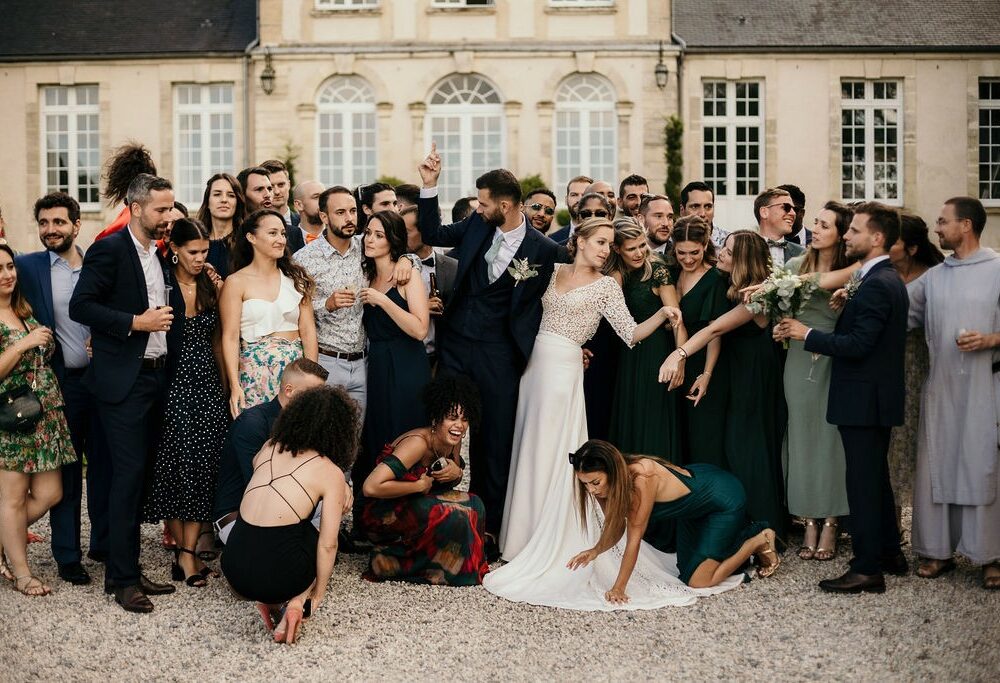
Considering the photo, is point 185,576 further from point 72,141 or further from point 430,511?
point 72,141

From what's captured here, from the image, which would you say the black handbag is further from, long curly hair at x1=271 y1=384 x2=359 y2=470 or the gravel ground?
long curly hair at x1=271 y1=384 x2=359 y2=470

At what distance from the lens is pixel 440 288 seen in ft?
24.2

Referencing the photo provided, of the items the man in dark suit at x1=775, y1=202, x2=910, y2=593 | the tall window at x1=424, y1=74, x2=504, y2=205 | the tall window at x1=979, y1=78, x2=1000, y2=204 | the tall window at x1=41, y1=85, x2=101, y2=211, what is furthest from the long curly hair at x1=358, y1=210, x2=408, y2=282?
the tall window at x1=979, y1=78, x2=1000, y2=204

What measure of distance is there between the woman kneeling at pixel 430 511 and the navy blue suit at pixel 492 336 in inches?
18.9

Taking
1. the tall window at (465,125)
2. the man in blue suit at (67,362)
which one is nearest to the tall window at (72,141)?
the tall window at (465,125)

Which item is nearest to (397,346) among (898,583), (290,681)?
(290,681)

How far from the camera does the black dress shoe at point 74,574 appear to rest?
6141mm

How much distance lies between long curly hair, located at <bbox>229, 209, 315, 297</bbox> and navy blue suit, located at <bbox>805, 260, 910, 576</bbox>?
9.47 feet

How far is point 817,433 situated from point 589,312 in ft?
5.10

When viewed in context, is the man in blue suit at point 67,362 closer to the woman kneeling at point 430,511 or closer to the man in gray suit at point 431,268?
Answer: the woman kneeling at point 430,511

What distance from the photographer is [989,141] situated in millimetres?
22703

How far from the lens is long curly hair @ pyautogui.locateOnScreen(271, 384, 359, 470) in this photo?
17.5 feet

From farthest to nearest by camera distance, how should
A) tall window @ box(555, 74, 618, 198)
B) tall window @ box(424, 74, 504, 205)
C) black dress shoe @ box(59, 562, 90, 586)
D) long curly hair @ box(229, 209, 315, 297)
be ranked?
tall window @ box(424, 74, 504, 205) < tall window @ box(555, 74, 618, 198) < long curly hair @ box(229, 209, 315, 297) < black dress shoe @ box(59, 562, 90, 586)

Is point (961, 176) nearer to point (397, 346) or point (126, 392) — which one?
point (397, 346)
